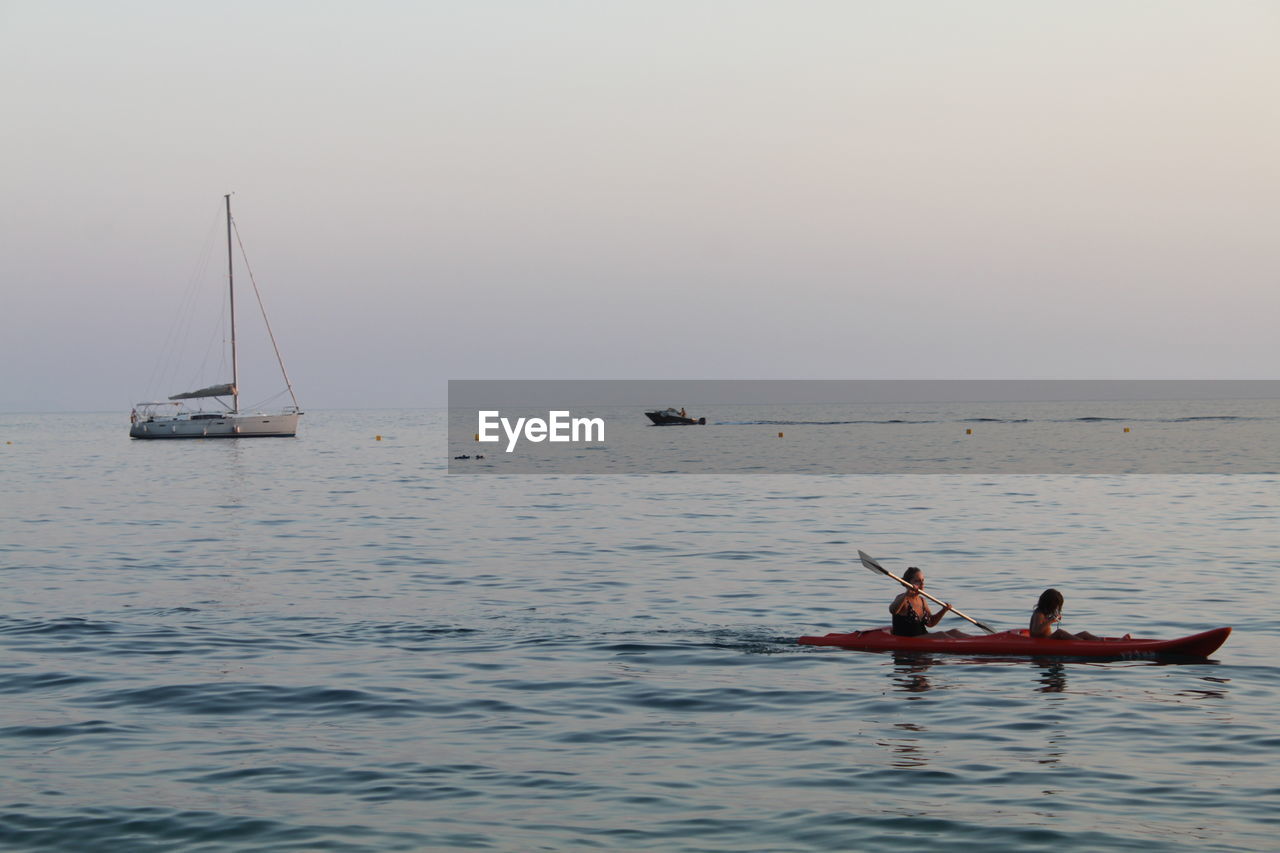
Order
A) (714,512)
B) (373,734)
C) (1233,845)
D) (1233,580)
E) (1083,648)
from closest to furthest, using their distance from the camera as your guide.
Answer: (1233,845), (373,734), (1083,648), (1233,580), (714,512)

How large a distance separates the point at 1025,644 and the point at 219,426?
4131 inches

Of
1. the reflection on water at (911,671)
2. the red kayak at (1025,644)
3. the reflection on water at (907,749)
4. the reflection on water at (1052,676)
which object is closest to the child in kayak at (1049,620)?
the red kayak at (1025,644)

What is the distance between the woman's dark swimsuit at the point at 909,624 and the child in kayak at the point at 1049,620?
1708mm

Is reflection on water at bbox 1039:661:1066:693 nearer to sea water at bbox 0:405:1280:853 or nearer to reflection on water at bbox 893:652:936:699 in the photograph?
sea water at bbox 0:405:1280:853

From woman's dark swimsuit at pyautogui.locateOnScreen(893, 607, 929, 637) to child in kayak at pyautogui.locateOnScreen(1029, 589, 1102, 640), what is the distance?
1.71m

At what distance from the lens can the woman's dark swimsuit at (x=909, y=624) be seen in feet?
66.6

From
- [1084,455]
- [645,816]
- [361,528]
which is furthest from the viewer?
[1084,455]

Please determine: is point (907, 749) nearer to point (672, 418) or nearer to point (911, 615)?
point (911, 615)

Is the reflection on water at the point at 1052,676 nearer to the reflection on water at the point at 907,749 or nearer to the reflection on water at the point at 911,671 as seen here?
the reflection on water at the point at 911,671

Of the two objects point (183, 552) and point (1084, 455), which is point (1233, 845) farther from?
point (1084, 455)

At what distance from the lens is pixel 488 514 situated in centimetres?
4928

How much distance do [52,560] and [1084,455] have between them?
251 ft

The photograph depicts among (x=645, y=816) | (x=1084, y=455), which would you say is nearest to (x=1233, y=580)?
(x=645, y=816)

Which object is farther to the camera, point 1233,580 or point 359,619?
point 1233,580
